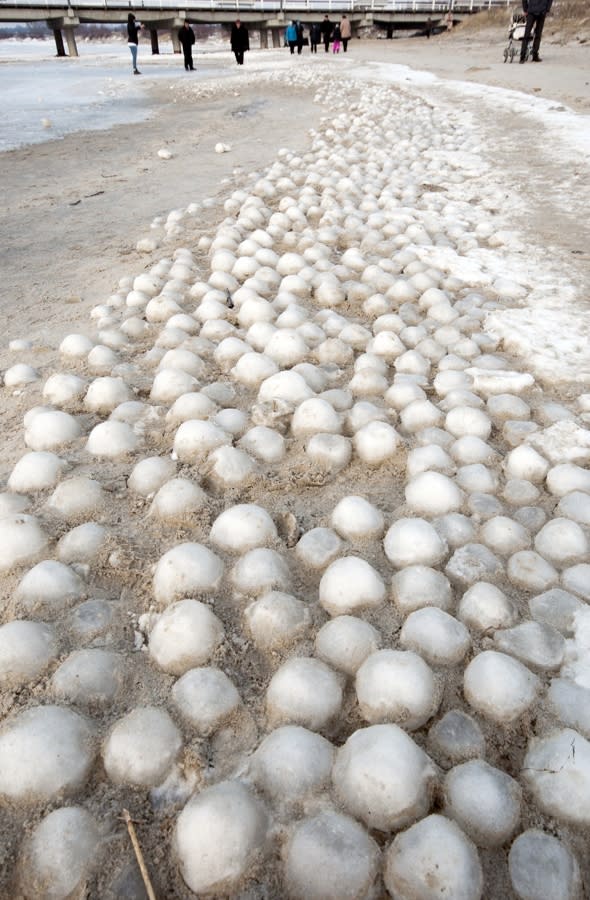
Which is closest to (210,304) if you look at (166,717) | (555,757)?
(166,717)

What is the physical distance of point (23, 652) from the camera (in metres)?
1.03

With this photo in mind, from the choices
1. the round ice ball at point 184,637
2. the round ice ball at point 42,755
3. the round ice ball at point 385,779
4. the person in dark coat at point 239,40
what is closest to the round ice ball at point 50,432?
the round ice ball at point 184,637

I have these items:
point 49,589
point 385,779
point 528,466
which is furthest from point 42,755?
point 528,466

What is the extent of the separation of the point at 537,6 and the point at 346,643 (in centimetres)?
1252

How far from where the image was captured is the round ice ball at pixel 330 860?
2.53 feet

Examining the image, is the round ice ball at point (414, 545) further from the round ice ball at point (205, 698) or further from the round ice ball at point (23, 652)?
the round ice ball at point (23, 652)

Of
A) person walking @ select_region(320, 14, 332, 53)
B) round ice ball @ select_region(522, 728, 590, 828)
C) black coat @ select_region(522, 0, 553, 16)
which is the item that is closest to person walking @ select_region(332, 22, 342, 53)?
person walking @ select_region(320, 14, 332, 53)

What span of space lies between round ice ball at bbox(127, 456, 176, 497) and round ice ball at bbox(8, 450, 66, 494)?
173mm

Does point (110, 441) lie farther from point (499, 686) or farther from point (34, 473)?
point (499, 686)

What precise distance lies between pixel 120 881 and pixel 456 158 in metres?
4.67

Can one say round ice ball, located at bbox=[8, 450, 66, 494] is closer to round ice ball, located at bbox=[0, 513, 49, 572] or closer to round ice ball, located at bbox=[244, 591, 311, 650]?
round ice ball, located at bbox=[0, 513, 49, 572]

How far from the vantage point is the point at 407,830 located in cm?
81

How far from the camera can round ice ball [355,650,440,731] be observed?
3.14ft

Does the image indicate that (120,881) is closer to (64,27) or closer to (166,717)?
(166,717)
